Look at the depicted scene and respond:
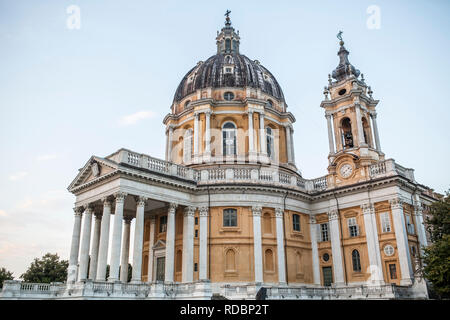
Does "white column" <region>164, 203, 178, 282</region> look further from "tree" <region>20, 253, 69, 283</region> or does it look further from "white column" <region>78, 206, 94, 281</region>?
"tree" <region>20, 253, 69, 283</region>

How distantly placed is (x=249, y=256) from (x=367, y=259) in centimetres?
862

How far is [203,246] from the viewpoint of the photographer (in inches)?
1110

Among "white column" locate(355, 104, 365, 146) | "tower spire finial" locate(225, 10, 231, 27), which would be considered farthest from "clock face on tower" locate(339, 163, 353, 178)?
"tower spire finial" locate(225, 10, 231, 27)

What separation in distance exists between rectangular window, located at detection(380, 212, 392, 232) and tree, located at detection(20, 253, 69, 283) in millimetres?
43624

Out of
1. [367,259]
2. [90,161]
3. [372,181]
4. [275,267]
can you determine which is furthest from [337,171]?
[90,161]

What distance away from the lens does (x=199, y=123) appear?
36438 mm

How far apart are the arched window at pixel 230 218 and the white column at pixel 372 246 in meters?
9.64

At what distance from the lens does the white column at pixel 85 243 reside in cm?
2711

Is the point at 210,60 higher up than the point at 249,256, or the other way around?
the point at 210,60

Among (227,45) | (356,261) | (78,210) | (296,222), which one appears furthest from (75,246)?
(227,45)

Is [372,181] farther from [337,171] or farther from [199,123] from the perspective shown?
[199,123]

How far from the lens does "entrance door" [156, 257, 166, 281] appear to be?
2947 centimetres

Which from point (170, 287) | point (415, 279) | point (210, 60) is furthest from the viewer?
point (210, 60)

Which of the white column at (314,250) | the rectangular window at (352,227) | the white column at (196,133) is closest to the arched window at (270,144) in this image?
the white column at (196,133)
